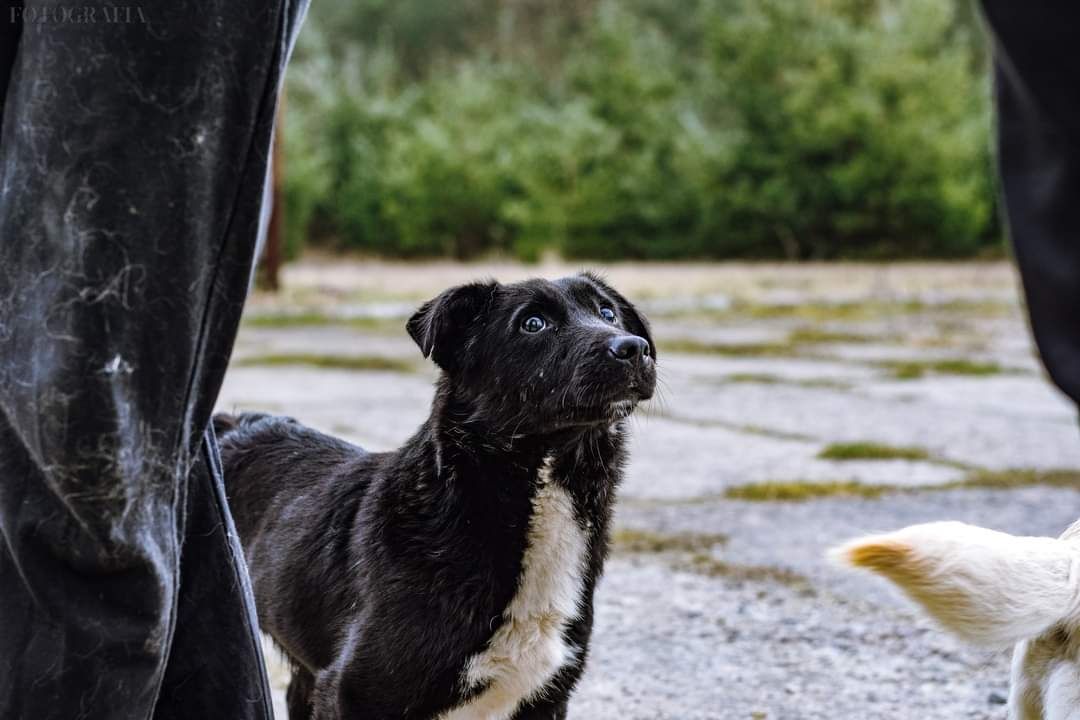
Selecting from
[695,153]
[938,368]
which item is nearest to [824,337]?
[938,368]

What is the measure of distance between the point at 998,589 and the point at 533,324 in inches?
45.3

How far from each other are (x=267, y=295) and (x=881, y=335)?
19.8 feet

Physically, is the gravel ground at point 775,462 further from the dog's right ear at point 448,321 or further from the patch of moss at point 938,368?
the dog's right ear at point 448,321

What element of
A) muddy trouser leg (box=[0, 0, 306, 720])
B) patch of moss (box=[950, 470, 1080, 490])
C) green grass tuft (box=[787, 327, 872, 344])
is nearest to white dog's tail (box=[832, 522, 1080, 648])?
muddy trouser leg (box=[0, 0, 306, 720])

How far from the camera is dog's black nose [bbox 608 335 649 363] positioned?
2.59 metres

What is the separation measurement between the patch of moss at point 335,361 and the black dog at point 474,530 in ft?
19.8

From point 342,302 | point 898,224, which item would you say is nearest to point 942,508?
point 342,302

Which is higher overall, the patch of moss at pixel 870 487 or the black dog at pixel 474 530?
the black dog at pixel 474 530

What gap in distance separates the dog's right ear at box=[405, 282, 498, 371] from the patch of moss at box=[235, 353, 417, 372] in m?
6.09

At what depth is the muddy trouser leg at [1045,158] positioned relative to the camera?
1242 millimetres

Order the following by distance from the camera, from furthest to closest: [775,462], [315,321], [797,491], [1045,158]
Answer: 1. [315,321]
2. [775,462]
3. [797,491]
4. [1045,158]

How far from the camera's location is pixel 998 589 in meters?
1.88

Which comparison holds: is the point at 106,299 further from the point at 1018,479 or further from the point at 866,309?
the point at 866,309

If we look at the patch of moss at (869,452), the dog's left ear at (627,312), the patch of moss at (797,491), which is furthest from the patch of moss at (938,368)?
the dog's left ear at (627,312)
